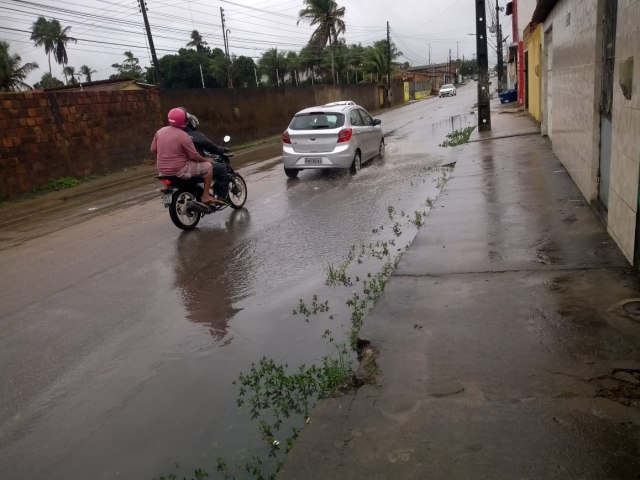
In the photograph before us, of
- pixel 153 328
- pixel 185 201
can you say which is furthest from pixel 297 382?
pixel 185 201

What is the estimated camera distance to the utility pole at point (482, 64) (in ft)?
54.8

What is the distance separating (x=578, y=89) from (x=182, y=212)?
5.97 metres

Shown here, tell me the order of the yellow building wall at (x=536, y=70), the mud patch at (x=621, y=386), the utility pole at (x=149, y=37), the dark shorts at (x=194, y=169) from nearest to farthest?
the mud patch at (x=621, y=386) → the dark shorts at (x=194, y=169) → the yellow building wall at (x=536, y=70) → the utility pole at (x=149, y=37)

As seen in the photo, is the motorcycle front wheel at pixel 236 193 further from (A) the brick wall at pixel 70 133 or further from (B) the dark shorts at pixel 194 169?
(A) the brick wall at pixel 70 133

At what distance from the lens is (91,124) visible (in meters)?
17.0

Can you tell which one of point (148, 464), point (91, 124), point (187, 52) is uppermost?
point (187, 52)

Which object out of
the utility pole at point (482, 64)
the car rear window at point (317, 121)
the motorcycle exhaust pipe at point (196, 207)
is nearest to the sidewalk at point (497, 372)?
the motorcycle exhaust pipe at point (196, 207)

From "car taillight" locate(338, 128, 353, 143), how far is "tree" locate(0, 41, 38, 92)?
21.3m

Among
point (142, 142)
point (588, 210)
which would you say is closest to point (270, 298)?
point (588, 210)

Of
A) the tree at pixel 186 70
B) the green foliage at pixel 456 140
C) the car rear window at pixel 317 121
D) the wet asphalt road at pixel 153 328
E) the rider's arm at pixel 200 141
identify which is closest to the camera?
the wet asphalt road at pixel 153 328

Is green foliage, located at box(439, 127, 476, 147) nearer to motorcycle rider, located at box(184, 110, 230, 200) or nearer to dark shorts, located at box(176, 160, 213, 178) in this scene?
motorcycle rider, located at box(184, 110, 230, 200)

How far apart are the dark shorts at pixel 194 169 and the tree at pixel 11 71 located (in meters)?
22.5

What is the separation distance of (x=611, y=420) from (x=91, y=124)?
56.8 feet

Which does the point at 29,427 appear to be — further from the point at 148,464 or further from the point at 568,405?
the point at 568,405
